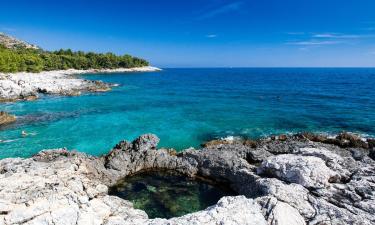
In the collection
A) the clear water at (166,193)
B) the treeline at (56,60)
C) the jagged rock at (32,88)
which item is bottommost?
the clear water at (166,193)

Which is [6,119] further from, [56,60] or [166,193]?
[56,60]

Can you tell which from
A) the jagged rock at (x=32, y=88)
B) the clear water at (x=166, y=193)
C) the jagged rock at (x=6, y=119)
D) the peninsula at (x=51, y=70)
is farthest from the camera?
the peninsula at (x=51, y=70)

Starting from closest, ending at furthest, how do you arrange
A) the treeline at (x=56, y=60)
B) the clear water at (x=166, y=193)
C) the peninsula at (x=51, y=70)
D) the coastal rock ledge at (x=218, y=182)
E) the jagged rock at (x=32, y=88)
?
the coastal rock ledge at (x=218, y=182) < the clear water at (x=166, y=193) < the jagged rock at (x=32, y=88) < the peninsula at (x=51, y=70) < the treeline at (x=56, y=60)

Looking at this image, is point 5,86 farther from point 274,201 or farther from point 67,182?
point 274,201

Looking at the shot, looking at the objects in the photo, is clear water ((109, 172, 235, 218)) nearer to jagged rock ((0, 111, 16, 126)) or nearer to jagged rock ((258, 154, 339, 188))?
jagged rock ((258, 154, 339, 188))

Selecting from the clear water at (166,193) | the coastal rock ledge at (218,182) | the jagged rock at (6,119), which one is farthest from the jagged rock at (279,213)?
the jagged rock at (6,119)

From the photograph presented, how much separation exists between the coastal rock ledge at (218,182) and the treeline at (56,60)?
294 ft

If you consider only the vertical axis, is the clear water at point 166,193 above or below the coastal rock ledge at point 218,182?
below

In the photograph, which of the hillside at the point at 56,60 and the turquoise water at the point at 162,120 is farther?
the hillside at the point at 56,60

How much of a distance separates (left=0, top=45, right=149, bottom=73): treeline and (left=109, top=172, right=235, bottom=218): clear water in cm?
9117

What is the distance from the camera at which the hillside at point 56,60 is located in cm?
10131

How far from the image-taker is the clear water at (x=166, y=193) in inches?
700

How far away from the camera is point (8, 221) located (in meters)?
12.8

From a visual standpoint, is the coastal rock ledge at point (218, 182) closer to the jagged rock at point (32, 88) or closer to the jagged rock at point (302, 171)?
the jagged rock at point (302, 171)
